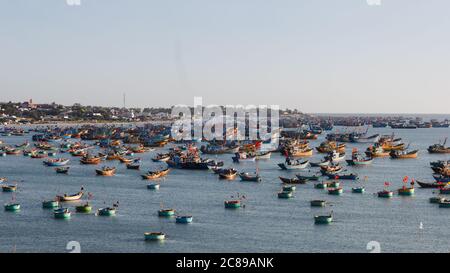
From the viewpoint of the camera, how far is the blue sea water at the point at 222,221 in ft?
104

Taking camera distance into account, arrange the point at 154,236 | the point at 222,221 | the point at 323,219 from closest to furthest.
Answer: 1. the point at 154,236
2. the point at 323,219
3. the point at 222,221

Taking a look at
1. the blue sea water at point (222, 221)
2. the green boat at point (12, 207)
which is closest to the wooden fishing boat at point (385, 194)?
the blue sea water at point (222, 221)

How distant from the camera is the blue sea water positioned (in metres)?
31.6

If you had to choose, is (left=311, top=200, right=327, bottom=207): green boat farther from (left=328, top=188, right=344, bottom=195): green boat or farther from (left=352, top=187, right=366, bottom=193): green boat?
(left=352, top=187, right=366, bottom=193): green boat

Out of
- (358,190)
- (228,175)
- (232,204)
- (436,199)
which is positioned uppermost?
(232,204)

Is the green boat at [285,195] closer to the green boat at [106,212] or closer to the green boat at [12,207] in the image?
the green boat at [106,212]

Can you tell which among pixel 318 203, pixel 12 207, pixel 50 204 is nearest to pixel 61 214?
pixel 50 204

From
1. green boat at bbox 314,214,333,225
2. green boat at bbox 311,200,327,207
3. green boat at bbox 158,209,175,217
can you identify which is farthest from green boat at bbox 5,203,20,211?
green boat at bbox 311,200,327,207

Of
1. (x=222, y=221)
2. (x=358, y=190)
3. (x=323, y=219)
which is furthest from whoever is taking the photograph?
(x=358, y=190)

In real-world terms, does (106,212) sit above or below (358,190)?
above

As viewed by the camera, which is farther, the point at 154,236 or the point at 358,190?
the point at 358,190

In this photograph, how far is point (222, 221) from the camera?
37375 mm

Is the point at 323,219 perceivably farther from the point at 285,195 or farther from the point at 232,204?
the point at 285,195
